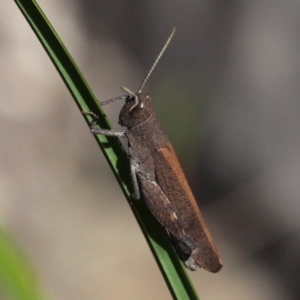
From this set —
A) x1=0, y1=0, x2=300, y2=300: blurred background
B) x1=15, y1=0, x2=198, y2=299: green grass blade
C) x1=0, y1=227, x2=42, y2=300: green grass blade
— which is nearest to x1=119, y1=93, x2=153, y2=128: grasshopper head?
x1=15, y1=0, x2=198, y2=299: green grass blade

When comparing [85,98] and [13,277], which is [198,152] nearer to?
[85,98]

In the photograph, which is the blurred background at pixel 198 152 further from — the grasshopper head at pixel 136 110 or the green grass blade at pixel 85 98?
the green grass blade at pixel 85 98

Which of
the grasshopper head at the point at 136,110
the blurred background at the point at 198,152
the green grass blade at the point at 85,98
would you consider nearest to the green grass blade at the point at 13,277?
the green grass blade at the point at 85,98

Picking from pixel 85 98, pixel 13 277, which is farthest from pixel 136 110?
pixel 13 277

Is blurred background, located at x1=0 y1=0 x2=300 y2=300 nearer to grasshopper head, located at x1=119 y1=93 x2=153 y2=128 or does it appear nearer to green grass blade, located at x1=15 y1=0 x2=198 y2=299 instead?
grasshopper head, located at x1=119 y1=93 x2=153 y2=128

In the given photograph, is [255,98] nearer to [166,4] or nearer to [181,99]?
[181,99]

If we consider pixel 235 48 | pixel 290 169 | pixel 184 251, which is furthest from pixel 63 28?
pixel 184 251
